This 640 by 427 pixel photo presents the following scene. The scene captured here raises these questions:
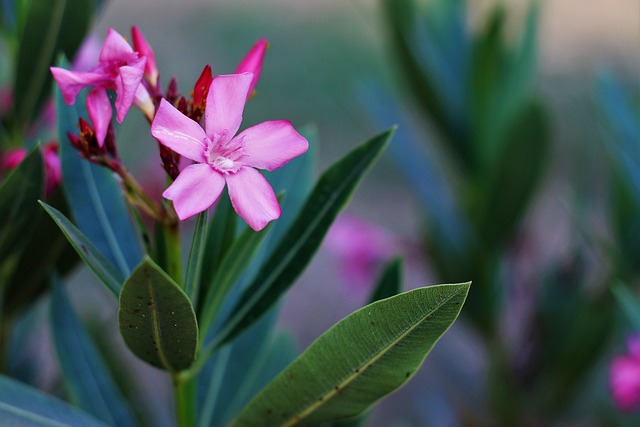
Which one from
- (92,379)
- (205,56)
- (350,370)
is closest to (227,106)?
Answer: (350,370)

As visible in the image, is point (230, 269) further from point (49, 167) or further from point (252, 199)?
point (49, 167)

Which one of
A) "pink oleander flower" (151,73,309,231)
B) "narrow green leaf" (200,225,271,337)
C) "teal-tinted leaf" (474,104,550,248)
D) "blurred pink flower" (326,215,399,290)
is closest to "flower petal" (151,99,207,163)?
"pink oleander flower" (151,73,309,231)

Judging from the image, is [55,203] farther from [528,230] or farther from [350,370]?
[528,230]

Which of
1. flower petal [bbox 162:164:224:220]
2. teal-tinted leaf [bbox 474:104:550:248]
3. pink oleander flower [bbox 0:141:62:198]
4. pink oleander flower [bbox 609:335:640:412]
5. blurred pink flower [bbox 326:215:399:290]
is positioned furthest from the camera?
blurred pink flower [bbox 326:215:399:290]

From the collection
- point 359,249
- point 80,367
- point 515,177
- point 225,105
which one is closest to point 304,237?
point 225,105

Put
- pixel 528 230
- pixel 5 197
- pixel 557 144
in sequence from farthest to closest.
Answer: pixel 557 144 < pixel 528 230 < pixel 5 197

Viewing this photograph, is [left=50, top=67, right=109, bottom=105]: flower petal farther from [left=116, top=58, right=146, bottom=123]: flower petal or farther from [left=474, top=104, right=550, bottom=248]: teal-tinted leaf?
[left=474, top=104, right=550, bottom=248]: teal-tinted leaf
